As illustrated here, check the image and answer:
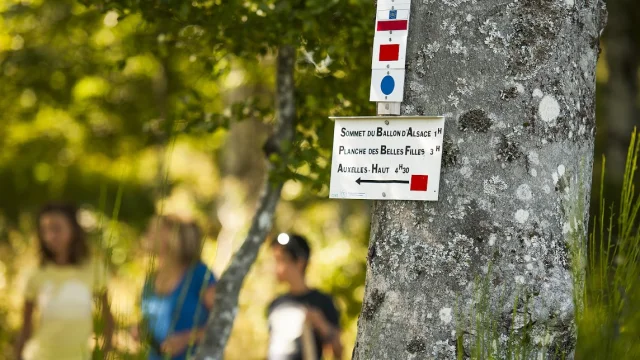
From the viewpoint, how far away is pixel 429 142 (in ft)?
6.95

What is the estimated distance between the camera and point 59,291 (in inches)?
191

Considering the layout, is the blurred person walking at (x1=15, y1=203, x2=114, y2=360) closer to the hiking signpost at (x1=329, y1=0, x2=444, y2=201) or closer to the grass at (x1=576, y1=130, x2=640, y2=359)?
the hiking signpost at (x1=329, y1=0, x2=444, y2=201)

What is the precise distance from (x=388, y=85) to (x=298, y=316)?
9.52 ft

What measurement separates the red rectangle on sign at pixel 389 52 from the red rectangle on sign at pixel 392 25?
1.8 inches

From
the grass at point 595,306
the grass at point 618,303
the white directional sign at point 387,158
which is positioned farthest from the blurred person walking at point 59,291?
the grass at point 618,303

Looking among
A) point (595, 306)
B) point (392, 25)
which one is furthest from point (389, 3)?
point (595, 306)

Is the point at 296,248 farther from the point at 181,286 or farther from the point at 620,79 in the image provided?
the point at 620,79

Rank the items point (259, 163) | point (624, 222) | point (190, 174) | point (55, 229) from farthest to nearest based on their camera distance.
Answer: point (190, 174) < point (259, 163) < point (55, 229) < point (624, 222)

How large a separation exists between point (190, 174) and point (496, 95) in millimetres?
14857

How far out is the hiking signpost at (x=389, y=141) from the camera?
2123 mm

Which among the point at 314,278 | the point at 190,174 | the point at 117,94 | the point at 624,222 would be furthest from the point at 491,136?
the point at 190,174

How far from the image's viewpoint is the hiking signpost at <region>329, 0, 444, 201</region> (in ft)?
6.97

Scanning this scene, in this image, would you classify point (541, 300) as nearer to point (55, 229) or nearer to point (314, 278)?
point (55, 229)

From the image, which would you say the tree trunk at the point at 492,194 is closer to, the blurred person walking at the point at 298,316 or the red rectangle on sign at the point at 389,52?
the red rectangle on sign at the point at 389,52
